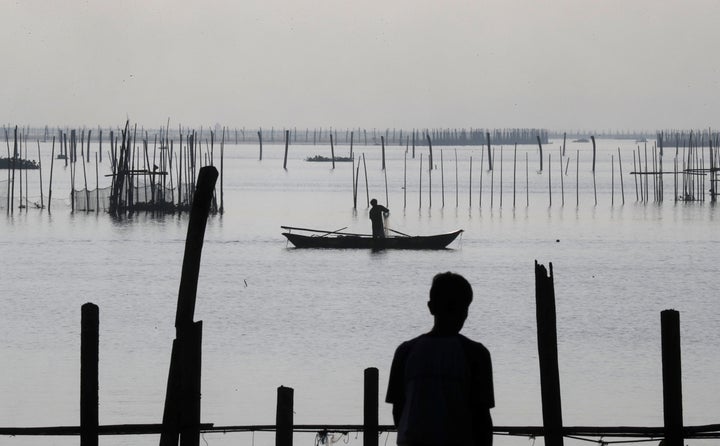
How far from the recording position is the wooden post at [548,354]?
8.06m

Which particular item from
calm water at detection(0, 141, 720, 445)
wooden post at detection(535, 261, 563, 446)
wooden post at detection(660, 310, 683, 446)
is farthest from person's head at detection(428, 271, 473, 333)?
calm water at detection(0, 141, 720, 445)

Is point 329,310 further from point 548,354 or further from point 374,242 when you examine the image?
point 548,354

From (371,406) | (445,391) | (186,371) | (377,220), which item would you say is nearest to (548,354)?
(371,406)

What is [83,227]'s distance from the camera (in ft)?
150

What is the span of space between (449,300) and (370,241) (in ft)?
106

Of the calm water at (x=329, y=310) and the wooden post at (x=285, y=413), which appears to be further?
the calm water at (x=329, y=310)

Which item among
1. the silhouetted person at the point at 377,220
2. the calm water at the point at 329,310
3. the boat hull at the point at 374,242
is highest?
the silhouetted person at the point at 377,220

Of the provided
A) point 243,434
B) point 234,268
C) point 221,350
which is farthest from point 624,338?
point 234,268

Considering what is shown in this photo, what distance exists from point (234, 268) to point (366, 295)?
6.52m

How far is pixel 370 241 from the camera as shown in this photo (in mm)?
37188

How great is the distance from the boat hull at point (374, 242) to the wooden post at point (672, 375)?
2876 centimetres

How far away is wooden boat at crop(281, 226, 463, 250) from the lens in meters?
37.2

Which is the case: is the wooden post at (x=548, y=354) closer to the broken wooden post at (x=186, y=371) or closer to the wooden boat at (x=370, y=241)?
the broken wooden post at (x=186, y=371)

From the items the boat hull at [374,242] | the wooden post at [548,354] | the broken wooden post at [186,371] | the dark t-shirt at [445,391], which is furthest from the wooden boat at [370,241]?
the dark t-shirt at [445,391]
